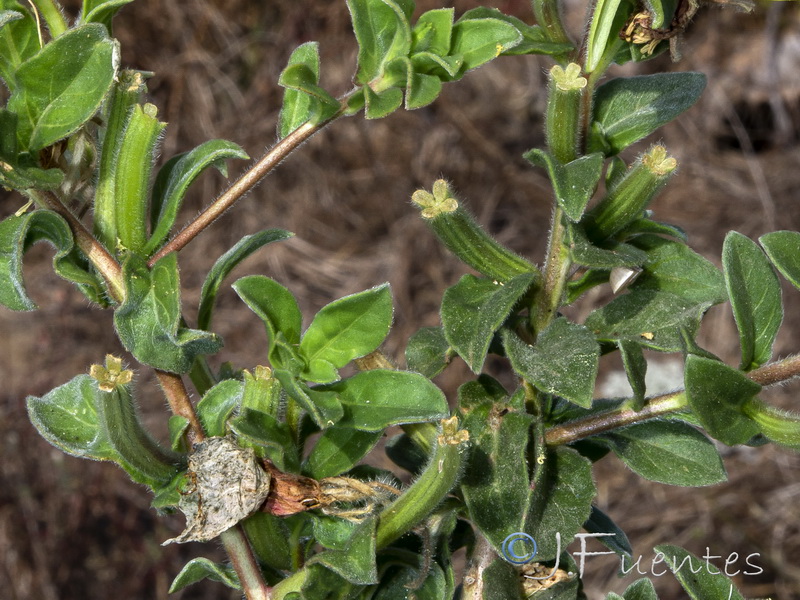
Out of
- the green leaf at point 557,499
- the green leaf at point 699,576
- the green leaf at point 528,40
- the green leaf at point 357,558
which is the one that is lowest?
the green leaf at point 699,576

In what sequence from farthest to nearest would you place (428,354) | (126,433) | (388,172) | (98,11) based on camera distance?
1. (388,172)
2. (428,354)
3. (98,11)
4. (126,433)

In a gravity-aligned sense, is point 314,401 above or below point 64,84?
below

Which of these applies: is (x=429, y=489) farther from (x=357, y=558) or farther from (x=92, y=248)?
(x=92, y=248)

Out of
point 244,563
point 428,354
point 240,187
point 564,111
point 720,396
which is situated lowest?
point 244,563

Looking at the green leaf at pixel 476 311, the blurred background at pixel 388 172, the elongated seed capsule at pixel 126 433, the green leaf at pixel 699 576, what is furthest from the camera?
the blurred background at pixel 388 172

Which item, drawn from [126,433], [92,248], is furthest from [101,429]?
[92,248]

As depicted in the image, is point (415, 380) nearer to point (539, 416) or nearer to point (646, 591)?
point (539, 416)

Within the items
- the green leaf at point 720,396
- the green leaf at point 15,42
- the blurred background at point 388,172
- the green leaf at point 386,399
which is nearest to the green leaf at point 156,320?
the green leaf at point 386,399

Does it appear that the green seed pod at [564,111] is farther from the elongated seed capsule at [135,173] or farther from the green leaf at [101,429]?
the green leaf at [101,429]
